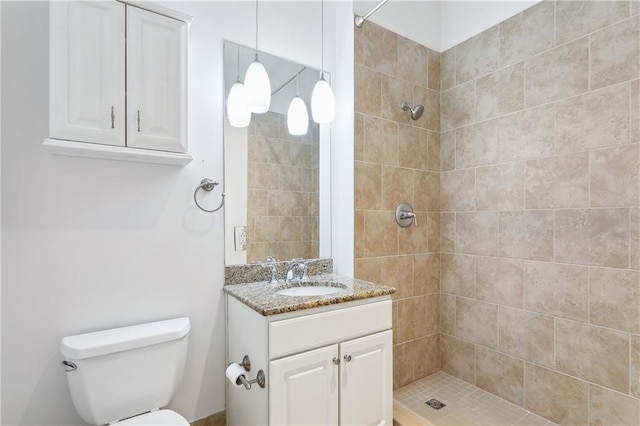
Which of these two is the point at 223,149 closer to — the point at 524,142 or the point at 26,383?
the point at 26,383

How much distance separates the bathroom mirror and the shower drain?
1116mm

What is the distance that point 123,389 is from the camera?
1.24m

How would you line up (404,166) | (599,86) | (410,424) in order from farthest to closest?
(404,166), (410,424), (599,86)

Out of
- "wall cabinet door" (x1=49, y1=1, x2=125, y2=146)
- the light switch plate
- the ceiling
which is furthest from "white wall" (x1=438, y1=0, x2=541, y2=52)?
"wall cabinet door" (x1=49, y1=1, x2=125, y2=146)

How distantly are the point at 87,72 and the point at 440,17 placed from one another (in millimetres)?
2366

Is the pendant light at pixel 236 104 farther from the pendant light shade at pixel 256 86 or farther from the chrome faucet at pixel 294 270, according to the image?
the chrome faucet at pixel 294 270

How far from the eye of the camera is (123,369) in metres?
1.24

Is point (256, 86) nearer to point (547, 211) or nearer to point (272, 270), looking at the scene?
point (272, 270)

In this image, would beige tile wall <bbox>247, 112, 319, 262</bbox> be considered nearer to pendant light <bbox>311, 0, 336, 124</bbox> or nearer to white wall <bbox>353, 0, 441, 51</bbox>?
pendant light <bbox>311, 0, 336, 124</bbox>

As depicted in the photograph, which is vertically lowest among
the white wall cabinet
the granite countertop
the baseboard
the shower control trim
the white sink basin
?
the baseboard

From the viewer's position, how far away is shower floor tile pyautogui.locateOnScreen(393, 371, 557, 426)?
1802 millimetres

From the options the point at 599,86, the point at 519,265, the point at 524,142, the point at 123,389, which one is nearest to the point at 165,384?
the point at 123,389

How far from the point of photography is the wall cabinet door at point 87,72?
3.84 ft

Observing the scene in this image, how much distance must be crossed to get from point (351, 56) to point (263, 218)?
115 centimetres
